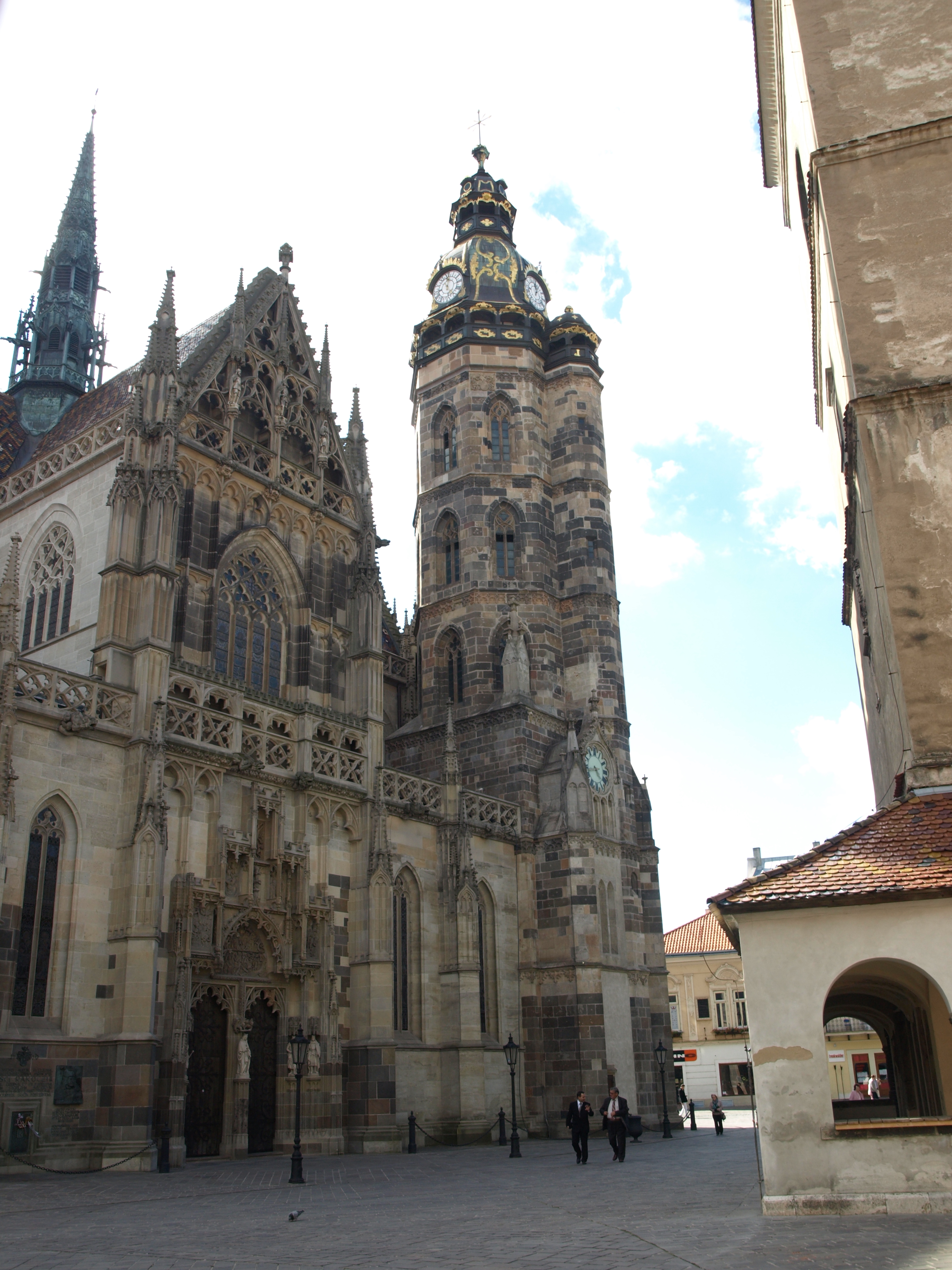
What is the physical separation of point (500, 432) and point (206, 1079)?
25.4m

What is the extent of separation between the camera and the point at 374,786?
28.6 m

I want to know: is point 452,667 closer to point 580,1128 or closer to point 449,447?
point 449,447

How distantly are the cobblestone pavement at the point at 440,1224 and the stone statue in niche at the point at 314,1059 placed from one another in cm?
367

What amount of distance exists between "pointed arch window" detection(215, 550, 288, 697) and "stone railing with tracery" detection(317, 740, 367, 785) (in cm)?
188

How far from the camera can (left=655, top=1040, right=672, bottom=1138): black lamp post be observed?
105 feet

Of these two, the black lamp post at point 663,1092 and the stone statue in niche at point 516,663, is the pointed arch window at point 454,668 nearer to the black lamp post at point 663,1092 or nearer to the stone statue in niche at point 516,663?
the stone statue in niche at point 516,663

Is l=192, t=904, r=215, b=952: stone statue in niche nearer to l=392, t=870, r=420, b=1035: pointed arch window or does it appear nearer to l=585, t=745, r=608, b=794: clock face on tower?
l=392, t=870, r=420, b=1035: pointed arch window

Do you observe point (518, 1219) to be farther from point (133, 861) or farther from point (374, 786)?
point (374, 786)

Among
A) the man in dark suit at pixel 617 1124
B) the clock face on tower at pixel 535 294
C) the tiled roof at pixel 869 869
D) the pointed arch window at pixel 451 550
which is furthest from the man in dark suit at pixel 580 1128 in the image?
the clock face on tower at pixel 535 294

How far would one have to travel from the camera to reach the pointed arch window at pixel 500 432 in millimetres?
41125

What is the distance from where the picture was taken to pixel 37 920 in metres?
20.9

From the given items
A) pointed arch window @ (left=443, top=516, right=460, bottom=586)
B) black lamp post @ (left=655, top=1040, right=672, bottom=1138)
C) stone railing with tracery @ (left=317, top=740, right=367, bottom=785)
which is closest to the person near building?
black lamp post @ (left=655, top=1040, right=672, bottom=1138)

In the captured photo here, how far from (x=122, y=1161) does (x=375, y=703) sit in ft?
42.4

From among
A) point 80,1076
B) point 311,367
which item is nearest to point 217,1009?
point 80,1076
